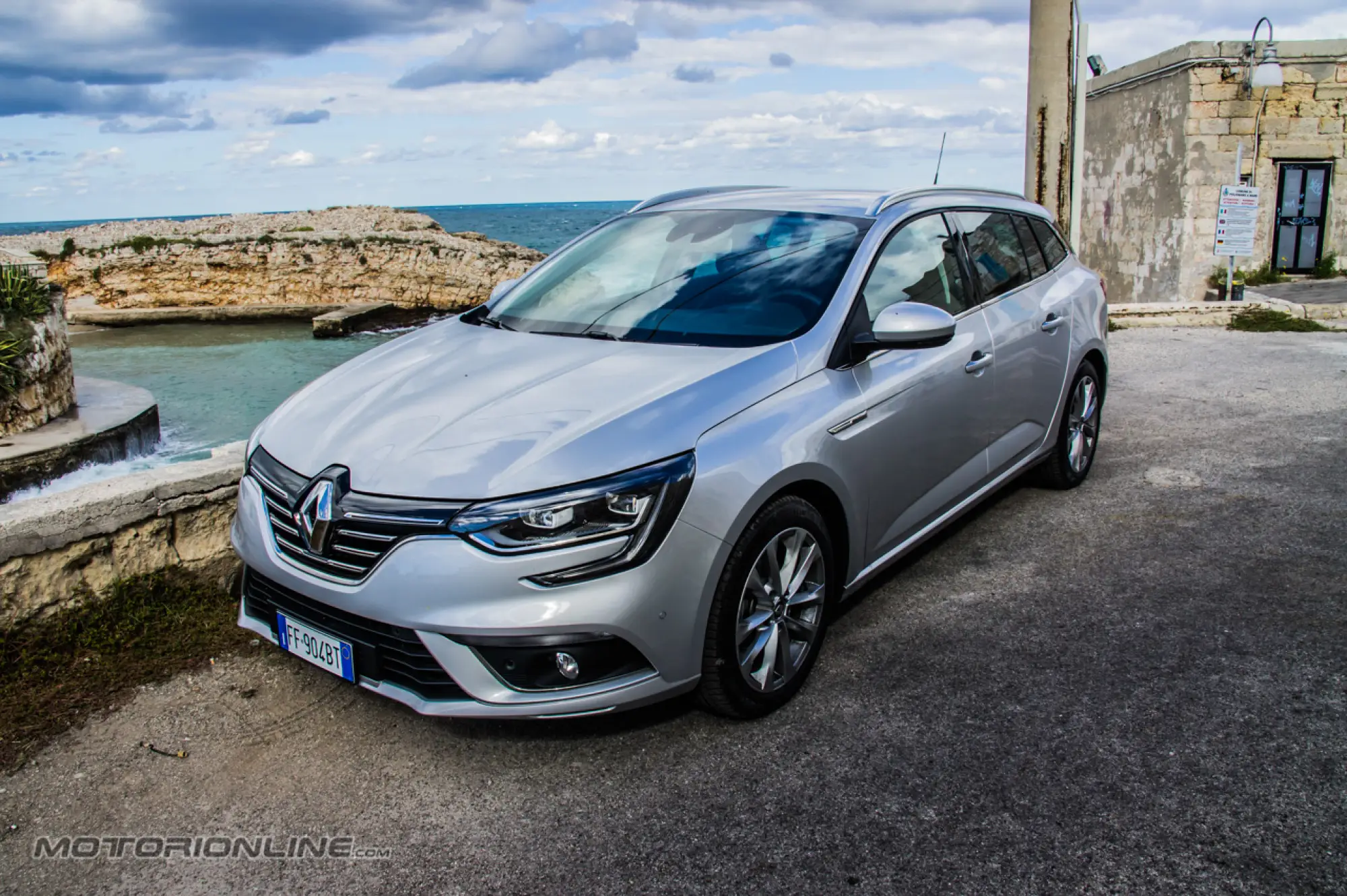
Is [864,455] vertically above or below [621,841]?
above

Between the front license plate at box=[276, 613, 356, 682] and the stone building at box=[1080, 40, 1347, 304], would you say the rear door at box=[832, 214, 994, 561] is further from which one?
the stone building at box=[1080, 40, 1347, 304]

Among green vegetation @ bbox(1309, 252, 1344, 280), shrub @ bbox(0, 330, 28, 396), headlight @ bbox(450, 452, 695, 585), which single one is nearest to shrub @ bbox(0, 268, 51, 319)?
shrub @ bbox(0, 330, 28, 396)

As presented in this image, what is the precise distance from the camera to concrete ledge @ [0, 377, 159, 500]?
30.8 ft

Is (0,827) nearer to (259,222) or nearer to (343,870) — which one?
(343,870)

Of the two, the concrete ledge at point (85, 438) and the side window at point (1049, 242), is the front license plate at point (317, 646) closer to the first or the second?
the side window at point (1049, 242)

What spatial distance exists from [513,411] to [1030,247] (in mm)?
3240

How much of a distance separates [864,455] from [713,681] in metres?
0.99

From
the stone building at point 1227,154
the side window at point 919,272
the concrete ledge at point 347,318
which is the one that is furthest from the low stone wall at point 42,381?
the stone building at point 1227,154

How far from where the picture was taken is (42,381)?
10.4 m

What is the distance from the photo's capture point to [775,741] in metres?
3.06

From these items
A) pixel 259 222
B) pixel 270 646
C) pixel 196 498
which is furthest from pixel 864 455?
pixel 259 222

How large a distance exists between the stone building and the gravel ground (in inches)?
588

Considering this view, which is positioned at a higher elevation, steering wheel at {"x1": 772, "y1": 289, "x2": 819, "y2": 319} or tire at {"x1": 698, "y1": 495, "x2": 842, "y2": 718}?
steering wheel at {"x1": 772, "y1": 289, "x2": 819, "y2": 319}

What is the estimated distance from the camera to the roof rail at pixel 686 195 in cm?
464
